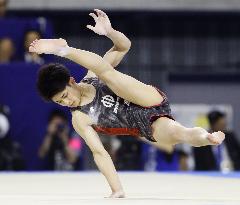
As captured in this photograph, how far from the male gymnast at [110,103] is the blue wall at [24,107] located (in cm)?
339

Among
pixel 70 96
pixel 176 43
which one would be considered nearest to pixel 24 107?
pixel 70 96

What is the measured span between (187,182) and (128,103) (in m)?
1.81

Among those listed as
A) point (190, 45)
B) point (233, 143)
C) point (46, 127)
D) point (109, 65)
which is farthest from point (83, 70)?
point (190, 45)

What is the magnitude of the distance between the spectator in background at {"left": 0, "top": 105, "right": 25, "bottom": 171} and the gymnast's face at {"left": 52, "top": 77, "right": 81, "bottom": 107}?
339cm

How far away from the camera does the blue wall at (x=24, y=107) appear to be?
7.86 metres

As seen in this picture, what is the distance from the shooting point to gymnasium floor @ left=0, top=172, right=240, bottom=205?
396cm

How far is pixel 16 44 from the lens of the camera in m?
8.13

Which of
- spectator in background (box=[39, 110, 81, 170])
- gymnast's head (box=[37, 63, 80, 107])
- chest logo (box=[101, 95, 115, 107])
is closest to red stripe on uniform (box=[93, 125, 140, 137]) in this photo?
chest logo (box=[101, 95, 115, 107])

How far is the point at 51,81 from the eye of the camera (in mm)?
4160

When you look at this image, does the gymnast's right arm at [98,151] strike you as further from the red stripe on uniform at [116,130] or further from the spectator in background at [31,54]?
the spectator in background at [31,54]

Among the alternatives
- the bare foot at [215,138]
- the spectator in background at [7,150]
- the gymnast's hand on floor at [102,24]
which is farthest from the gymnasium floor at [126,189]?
the gymnast's hand on floor at [102,24]

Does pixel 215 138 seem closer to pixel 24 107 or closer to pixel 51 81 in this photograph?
pixel 51 81

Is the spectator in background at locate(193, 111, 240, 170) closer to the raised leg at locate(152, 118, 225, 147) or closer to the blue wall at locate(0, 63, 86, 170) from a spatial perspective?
the blue wall at locate(0, 63, 86, 170)

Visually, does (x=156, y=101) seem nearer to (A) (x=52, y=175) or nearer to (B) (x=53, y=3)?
(A) (x=52, y=175)
